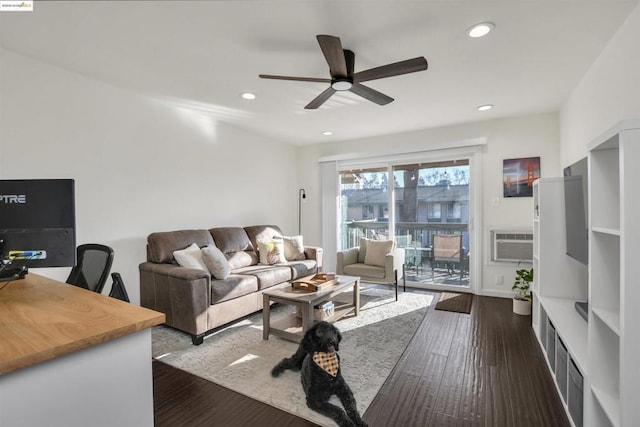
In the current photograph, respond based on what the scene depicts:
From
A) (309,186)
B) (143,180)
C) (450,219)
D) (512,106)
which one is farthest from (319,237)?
(512,106)

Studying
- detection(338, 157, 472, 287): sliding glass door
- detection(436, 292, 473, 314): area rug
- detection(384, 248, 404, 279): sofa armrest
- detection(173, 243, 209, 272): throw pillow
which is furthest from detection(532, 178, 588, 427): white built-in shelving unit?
detection(173, 243, 209, 272): throw pillow

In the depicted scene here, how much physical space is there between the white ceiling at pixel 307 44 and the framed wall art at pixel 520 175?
2.68 feet

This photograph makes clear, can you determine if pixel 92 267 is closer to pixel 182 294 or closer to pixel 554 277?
pixel 182 294

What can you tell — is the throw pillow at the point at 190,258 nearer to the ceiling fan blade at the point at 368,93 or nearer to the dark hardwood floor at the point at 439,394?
the dark hardwood floor at the point at 439,394

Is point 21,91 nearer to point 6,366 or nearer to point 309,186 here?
point 6,366

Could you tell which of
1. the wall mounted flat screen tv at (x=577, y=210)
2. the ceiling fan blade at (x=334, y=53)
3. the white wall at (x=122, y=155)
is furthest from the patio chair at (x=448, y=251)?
the ceiling fan blade at (x=334, y=53)

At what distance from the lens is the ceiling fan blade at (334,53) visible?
1.81 metres

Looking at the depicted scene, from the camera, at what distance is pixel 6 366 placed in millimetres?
717

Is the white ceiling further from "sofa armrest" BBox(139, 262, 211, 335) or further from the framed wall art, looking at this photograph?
"sofa armrest" BBox(139, 262, 211, 335)

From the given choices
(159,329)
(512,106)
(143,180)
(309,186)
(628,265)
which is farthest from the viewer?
(309,186)

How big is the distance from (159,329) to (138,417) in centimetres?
234

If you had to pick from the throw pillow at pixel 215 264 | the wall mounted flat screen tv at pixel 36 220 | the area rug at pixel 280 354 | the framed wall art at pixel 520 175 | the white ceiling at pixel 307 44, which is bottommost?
the area rug at pixel 280 354

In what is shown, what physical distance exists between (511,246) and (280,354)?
336 centimetres

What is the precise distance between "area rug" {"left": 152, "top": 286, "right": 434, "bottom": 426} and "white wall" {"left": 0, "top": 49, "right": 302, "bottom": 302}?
1.17 metres
